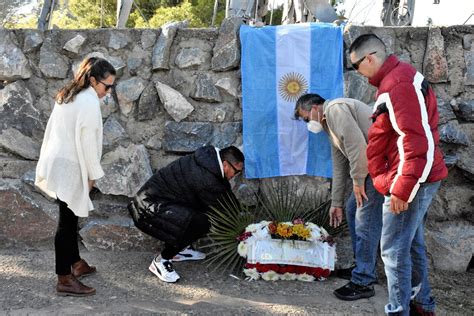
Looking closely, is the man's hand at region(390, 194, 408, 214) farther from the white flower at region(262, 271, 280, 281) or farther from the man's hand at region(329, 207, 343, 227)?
the white flower at region(262, 271, 280, 281)

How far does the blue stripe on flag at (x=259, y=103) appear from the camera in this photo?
4.52m

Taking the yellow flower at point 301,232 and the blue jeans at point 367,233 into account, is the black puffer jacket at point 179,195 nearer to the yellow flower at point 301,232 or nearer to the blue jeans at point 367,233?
the yellow flower at point 301,232

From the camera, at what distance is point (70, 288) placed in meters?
3.64

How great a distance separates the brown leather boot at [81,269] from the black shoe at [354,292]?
177cm

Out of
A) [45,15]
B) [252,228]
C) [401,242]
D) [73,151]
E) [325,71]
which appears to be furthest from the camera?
[45,15]

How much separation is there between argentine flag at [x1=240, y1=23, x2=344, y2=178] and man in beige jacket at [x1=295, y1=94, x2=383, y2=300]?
2.03 ft

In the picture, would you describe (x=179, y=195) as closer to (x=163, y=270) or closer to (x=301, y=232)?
(x=163, y=270)

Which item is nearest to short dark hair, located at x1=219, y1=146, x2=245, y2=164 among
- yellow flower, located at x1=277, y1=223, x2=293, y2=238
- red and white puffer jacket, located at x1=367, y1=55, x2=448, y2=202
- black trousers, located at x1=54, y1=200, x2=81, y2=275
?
yellow flower, located at x1=277, y1=223, x2=293, y2=238

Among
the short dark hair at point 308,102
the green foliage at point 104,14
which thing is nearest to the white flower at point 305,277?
the short dark hair at point 308,102

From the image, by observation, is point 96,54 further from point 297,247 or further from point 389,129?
point 389,129

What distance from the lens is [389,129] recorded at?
9.53 feet

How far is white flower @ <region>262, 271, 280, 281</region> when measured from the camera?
13.1ft

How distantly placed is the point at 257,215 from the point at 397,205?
171 centimetres

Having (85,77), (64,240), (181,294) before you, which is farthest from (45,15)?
(181,294)
